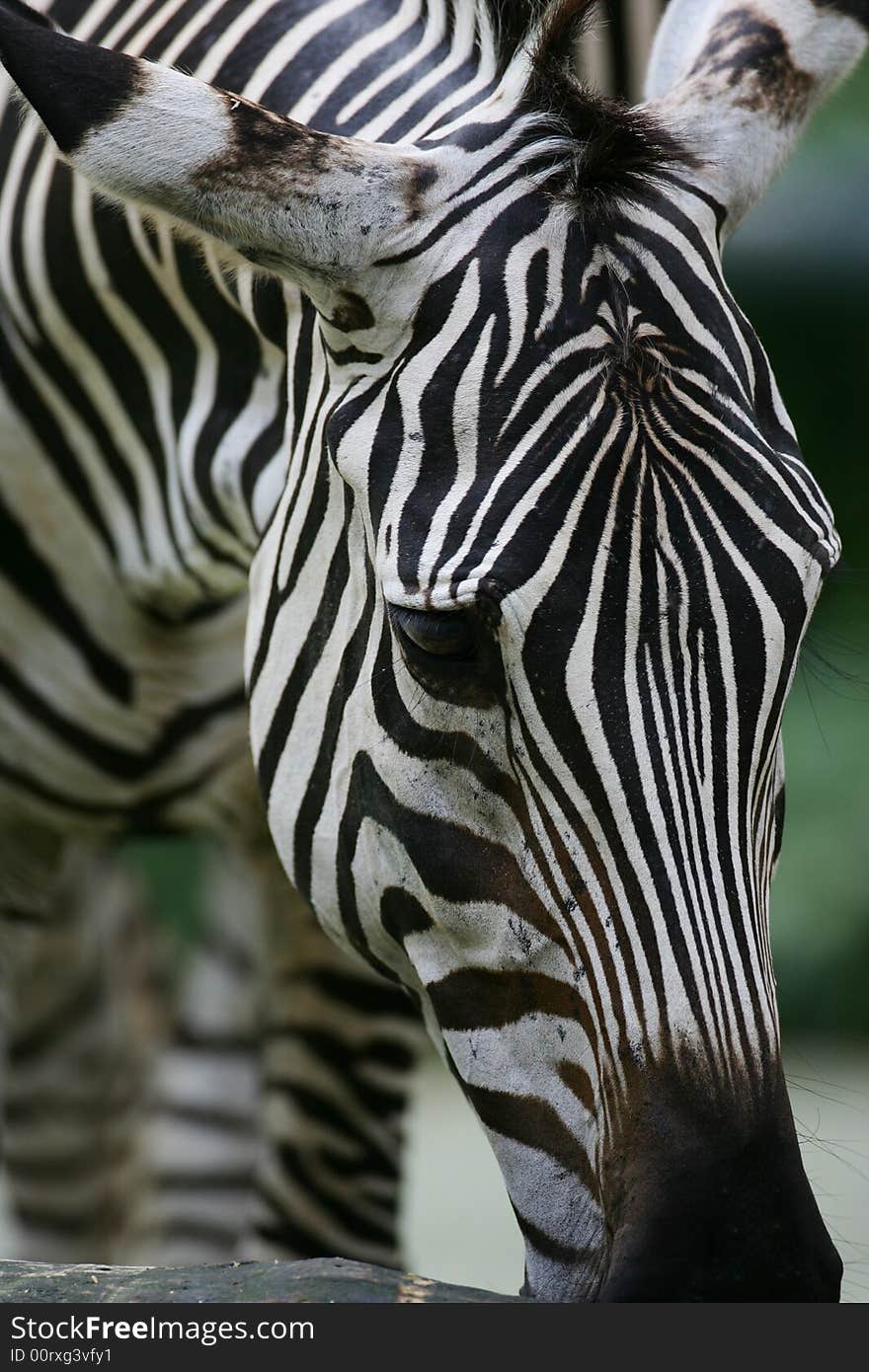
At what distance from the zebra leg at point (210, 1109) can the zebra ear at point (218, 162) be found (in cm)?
400

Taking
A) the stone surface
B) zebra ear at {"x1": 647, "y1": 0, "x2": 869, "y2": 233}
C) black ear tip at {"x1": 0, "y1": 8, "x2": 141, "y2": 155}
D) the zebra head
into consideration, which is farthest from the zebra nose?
black ear tip at {"x1": 0, "y1": 8, "x2": 141, "y2": 155}

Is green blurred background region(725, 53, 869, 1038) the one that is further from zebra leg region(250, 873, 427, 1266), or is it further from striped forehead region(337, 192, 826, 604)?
striped forehead region(337, 192, 826, 604)

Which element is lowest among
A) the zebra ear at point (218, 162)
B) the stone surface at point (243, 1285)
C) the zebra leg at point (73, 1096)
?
the zebra leg at point (73, 1096)

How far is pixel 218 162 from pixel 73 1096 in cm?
525

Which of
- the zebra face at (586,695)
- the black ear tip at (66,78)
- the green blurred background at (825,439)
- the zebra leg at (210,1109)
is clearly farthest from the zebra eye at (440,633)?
the green blurred background at (825,439)

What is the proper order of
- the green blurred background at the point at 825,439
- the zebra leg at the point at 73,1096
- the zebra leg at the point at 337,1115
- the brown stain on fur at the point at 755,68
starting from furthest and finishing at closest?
the green blurred background at the point at 825,439 → the zebra leg at the point at 73,1096 → the zebra leg at the point at 337,1115 → the brown stain on fur at the point at 755,68

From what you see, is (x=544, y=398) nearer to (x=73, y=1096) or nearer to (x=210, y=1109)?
(x=210, y=1109)

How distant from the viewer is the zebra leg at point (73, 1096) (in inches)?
265

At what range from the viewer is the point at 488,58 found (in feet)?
9.72

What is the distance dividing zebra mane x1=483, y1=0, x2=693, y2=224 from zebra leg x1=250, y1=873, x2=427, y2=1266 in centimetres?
289

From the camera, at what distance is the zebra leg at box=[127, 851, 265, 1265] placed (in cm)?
628

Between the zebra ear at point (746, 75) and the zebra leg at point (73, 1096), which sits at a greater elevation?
Result: the zebra ear at point (746, 75)

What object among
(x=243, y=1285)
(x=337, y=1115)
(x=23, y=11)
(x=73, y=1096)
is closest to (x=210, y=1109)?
(x=73, y=1096)

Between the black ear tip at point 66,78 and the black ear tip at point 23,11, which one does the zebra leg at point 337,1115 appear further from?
the black ear tip at point 66,78
